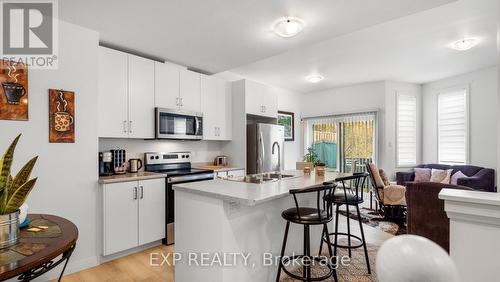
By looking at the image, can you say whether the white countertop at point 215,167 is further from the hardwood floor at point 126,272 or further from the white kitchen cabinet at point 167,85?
the hardwood floor at point 126,272

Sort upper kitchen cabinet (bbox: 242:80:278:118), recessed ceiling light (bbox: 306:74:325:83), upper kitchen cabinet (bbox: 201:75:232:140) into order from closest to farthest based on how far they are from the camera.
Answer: upper kitchen cabinet (bbox: 201:75:232:140)
upper kitchen cabinet (bbox: 242:80:278:118)
recessed ceiling light (bbox: 306:74:325:83)

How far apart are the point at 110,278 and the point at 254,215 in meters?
1.56

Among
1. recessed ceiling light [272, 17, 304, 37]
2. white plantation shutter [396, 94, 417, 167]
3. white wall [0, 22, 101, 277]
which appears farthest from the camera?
white plantation shutter [396, 94, 417, 167]

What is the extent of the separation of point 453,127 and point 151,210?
584cm

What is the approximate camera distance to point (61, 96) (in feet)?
8.07

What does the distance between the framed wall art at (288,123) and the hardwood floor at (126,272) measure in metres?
4.07

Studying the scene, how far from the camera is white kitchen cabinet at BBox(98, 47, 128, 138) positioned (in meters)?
2.84

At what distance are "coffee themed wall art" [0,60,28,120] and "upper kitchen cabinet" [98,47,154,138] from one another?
662 mm

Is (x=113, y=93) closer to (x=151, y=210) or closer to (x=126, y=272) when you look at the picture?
(x=151, y=210)

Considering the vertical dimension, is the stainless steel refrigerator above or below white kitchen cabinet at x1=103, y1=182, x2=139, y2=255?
above

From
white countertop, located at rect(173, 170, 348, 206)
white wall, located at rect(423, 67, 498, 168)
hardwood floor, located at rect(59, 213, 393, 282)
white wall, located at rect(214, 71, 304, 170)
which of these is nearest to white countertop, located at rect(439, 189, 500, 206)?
white countertop, located at rect(173, 170, 348, 206)

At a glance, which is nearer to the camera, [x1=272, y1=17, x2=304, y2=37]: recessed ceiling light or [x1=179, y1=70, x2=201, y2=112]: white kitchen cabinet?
[x1=272, y1=17, x2=304, y2=37]: recessed ceiling light

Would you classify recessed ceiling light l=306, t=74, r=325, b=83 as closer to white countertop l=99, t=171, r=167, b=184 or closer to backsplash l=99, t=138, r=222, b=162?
backsplash l=99, t=138, r=222, b=162

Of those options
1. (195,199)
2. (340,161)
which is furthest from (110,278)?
(340,161)
